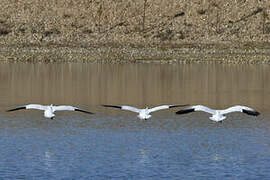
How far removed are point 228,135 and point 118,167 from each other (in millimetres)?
7703

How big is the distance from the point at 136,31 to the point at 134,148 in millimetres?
65126

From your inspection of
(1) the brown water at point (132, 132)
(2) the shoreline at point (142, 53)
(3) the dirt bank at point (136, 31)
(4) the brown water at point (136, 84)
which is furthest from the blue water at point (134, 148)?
(3) the dirt bank at point (136, 31)

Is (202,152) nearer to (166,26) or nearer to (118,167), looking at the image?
(118,167)

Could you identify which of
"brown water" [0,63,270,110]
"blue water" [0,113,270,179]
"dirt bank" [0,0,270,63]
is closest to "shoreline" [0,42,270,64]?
"dirt bank" [0,0,270,63]

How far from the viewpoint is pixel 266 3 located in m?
104

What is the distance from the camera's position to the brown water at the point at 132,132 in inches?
1080

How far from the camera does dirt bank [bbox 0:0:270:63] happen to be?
79.9 m

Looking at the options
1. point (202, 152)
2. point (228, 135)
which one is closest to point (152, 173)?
point (202, 152)

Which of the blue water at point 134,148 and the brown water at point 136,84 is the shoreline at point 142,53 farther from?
the blue water at point 134,148

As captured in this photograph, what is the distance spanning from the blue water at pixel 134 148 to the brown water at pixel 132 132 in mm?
33

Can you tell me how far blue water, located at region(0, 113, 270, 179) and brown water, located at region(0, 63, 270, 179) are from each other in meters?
0.03

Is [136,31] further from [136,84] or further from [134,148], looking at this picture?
[134,148]

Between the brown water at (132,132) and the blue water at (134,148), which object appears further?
the brown water at (132,132)

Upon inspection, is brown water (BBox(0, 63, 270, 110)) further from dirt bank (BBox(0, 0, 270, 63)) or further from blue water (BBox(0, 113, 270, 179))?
dirt bank (BBox(0, 0, 270, 63))
